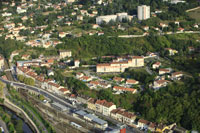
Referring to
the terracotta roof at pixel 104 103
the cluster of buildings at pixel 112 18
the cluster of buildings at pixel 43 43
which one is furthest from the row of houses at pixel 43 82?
the cluster of buildings at pixel 112 18

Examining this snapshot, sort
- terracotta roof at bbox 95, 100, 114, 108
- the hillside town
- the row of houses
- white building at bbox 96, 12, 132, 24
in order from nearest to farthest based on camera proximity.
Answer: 1. the hillside town
2. terracotta roof at bbox 95, 100, 114, 108
3. the row of houses
4. white building at bbox 96, 12, 132, 24

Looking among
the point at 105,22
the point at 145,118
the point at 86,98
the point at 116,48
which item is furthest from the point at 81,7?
the point at 145,118

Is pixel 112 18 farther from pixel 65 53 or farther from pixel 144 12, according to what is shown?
pixel 65 53

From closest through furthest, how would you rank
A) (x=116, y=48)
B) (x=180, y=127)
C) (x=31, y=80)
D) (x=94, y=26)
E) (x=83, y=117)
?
(x=180, y=127) < (x=83, y=117) < (x=31, y=80) < (x=116, y=48) < (x=94, y=26)

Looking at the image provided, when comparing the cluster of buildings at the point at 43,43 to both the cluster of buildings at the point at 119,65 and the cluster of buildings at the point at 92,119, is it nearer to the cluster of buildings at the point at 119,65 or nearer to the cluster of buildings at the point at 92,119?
the cluster of buildings at the point at 119,65

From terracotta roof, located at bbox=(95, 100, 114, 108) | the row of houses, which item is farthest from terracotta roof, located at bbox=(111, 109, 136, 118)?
the row of houses

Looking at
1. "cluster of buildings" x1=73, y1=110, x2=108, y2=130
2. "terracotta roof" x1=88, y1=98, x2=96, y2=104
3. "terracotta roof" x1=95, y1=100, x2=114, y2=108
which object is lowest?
"cluster of buildings" x1=73, y1=110, x2=108, y2=130

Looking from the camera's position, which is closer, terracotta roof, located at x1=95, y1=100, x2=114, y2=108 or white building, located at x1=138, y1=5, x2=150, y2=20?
terracotta roof, located at x1=95, y1=100, x2=114, y2=108

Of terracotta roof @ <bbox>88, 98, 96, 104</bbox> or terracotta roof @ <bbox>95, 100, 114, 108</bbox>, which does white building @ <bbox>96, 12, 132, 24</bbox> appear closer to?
terracotta roof @ <bbox>88, 98, 96, 104</bbox>

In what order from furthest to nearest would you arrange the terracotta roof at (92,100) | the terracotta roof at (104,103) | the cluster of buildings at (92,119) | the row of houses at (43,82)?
the row of houses at (43,82), the terracotta roof at (92,100), the terracotta roof at (104,103), the cluster of buildings at (92,119)

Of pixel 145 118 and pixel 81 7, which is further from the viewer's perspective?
pixel 81 7

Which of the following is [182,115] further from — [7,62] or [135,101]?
[7,62]
